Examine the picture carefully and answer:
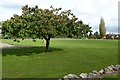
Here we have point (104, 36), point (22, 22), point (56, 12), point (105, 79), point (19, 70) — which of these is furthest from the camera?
point (104, 36)

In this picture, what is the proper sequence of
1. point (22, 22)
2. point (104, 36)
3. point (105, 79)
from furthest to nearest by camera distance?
point (104, 36), point (22, 22), point (105, 79)

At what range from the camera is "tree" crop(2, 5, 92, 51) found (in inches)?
1147

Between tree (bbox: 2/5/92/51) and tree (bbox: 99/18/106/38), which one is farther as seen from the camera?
tree (bbox: 99/18/106/38)

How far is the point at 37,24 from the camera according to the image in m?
29.4

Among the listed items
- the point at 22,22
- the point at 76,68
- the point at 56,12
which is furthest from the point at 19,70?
the point at 56,12

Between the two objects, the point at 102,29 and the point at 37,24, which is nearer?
the point at 37,24

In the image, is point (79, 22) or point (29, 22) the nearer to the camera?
point (29, 22)

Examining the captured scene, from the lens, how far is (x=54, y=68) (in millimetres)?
19906

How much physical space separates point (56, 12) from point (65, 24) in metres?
1.99

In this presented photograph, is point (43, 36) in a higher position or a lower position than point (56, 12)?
lower

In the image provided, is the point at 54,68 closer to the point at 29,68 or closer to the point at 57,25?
the point at 29,68

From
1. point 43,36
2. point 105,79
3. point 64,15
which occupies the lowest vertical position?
point 105,79

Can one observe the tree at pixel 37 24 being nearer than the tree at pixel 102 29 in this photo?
Yes

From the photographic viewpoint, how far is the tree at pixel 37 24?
95.5ft
